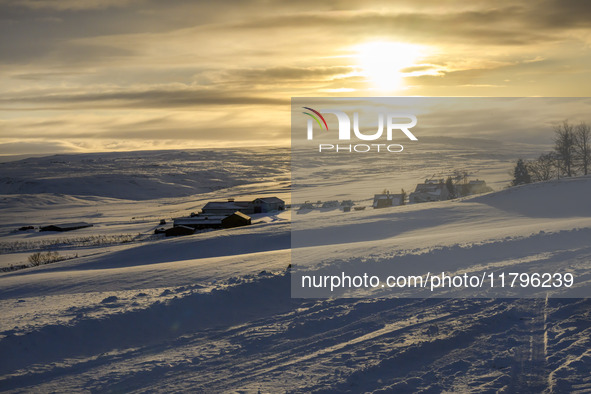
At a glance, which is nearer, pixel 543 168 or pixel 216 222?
pixel 216 222

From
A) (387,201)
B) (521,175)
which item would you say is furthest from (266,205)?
(521,175)

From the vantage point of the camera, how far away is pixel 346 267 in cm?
1330

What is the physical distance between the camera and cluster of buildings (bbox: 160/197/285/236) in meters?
37.5

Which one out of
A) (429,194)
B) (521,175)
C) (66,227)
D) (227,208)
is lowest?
(66,227)

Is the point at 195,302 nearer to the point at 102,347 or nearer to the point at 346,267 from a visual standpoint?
the point at 102,347

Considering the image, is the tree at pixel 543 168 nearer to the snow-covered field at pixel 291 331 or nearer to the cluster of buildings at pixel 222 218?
the cluster of buildings at pixel 222 218

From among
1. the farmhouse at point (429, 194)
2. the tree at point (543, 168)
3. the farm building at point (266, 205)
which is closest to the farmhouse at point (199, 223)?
the farm building at point (266, 205)

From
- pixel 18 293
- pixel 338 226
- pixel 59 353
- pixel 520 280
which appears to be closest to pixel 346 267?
pixel 520 280

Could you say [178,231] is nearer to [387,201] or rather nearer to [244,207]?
[244,207]

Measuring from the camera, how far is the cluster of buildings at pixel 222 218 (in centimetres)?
3747

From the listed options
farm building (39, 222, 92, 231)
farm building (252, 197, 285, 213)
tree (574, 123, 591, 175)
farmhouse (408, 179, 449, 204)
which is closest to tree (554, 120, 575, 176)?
tree (574, 123, 591, 175)

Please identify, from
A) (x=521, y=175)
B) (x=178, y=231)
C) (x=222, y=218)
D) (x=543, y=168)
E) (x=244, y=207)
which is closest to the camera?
(x=178, y=231)

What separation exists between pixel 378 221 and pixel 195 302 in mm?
19261

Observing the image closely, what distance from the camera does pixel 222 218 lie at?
41.3 metres
